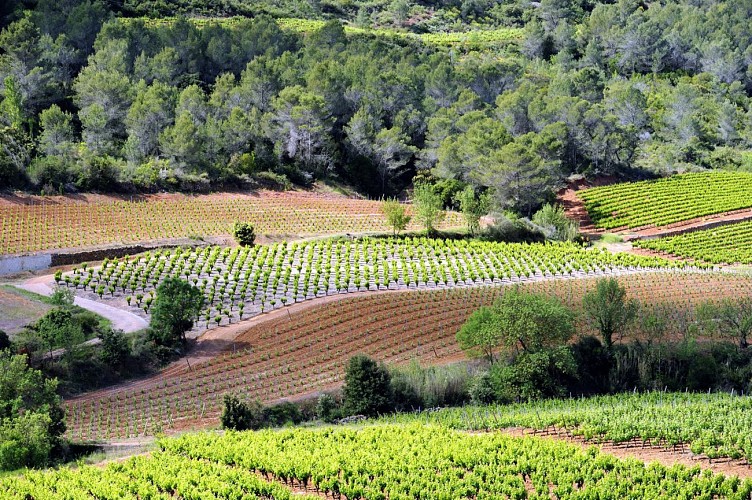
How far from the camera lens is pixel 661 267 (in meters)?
64.3

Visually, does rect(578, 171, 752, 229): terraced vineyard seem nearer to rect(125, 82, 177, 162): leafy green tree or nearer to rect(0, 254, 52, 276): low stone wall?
rect(125, 82, 177, 162): leafy green tree

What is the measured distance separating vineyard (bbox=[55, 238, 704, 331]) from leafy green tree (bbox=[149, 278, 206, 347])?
1.80 meters

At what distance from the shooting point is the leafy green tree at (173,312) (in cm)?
4306

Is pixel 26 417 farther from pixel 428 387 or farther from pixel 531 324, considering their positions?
pixel 531 324

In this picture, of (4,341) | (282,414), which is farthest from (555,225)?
(4,341)

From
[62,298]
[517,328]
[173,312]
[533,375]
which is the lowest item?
[533,375]

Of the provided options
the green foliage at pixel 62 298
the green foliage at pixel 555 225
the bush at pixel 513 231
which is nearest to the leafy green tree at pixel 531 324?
the green foliage at pixel 62 298

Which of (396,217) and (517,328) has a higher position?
(396,217)

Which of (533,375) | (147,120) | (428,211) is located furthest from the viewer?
(147,120)

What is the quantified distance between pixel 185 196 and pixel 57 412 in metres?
40.9

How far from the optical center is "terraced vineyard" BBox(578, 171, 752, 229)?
80.0m

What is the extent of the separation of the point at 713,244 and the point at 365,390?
4459cm

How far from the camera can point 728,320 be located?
45.7 m

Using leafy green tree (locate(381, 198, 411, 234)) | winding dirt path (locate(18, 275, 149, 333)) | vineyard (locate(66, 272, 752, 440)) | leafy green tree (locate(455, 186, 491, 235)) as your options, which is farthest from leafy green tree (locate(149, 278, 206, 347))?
leafy green tree (locate(455, 186, 491, 235))
